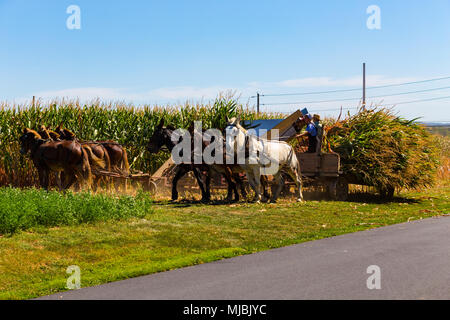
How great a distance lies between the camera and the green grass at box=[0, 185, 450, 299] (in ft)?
27.4

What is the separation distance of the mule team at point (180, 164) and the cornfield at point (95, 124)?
3.87 m

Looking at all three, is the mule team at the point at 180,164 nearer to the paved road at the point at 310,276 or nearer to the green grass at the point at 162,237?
the green grass at the point at 162,237

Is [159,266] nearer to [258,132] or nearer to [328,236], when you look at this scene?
[328,236]

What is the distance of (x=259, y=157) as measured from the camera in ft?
54.8

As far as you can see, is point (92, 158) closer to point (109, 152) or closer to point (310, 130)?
point (109, 152)

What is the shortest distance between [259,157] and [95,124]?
29.2ft

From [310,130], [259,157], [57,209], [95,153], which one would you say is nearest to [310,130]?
[310,130]

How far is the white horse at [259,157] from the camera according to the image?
634 inches

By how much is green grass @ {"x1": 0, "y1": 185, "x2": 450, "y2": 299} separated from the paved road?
56cm

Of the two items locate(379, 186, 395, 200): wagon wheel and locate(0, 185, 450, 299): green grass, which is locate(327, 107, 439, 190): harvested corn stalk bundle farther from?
locate(0, 185, 450, 299): green grass

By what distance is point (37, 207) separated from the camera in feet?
38.6

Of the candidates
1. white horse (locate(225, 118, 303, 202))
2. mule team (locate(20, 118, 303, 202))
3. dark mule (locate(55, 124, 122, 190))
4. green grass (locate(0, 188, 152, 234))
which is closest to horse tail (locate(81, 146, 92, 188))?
mule team (locate(20, 118, 303, 202))

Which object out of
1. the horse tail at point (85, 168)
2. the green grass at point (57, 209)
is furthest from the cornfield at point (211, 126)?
the green grass at point (57, 209)
